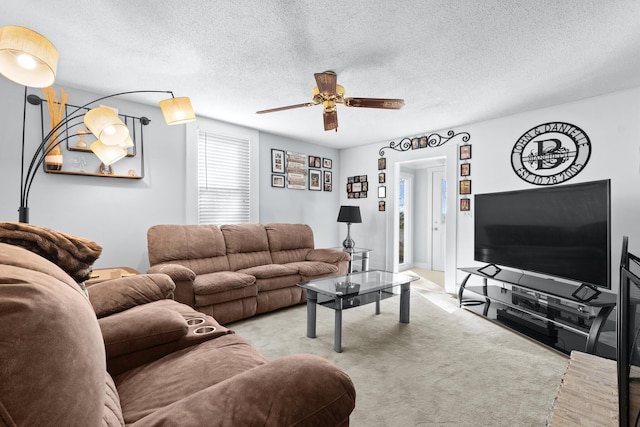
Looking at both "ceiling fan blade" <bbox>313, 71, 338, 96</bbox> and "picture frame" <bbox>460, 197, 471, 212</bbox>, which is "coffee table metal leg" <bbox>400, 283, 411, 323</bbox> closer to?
"picture frame" <bbox>460, 197, 471, 212</bbox>

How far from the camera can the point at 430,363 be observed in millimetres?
2303

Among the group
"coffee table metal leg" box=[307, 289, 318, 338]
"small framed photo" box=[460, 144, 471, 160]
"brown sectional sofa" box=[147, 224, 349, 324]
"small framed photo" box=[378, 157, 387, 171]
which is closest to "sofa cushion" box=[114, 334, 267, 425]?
"coffee table metal leg" box=[307, 289, 318, 338]

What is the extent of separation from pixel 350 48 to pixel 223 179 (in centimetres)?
268

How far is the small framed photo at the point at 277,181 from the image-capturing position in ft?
16.0

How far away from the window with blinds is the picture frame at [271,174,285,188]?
0.43m

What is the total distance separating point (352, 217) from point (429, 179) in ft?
7.54

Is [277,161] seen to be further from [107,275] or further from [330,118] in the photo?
[107,275]

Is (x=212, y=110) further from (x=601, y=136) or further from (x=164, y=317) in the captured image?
(x=601, y=136)

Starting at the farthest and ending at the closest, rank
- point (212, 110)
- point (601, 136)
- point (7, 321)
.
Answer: point (212, 110) → point (601, 136) → point (7, 321)

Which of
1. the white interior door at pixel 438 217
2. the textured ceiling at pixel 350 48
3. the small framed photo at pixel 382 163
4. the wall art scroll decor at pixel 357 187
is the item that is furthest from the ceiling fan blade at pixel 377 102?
the white interior door at pixel 438 217

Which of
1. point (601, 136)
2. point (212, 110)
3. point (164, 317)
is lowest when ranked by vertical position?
point (164, 317)

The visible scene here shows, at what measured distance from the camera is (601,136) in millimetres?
3223

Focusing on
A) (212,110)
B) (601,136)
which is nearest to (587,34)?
(601,136)

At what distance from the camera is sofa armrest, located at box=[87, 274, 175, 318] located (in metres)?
1.65
